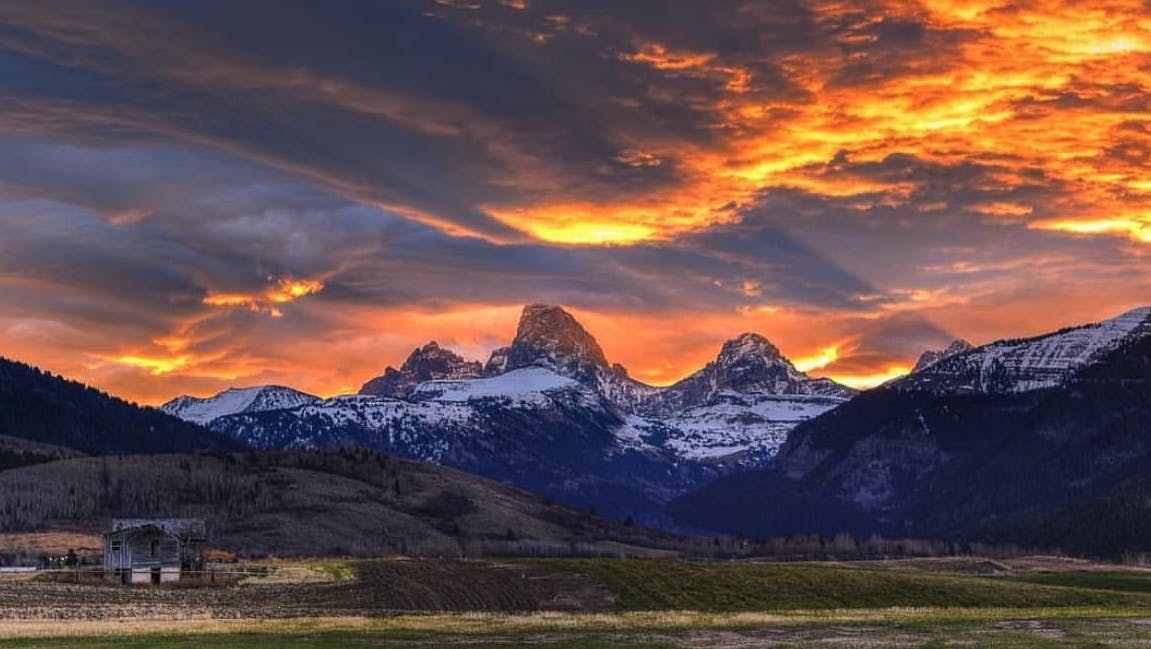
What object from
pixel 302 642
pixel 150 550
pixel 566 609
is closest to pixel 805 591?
pixel 566 609

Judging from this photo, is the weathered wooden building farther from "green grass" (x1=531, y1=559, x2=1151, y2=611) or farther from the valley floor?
"green grass" (x1=531, y1=559, x2=1151, y2=611)

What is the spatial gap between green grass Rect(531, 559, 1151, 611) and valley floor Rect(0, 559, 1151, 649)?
0.29 m

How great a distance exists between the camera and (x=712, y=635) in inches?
3607

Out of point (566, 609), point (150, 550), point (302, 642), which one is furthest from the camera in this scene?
point (150, 550)

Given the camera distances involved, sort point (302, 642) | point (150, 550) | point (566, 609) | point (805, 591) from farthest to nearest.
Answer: point (150, 550)
point (805, 591)
point (566, 609)
point (302, 642)

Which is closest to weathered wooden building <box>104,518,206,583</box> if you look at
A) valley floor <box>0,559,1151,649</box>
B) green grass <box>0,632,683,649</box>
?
valley floor <box>0,559,1151,649</box>

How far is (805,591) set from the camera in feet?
473

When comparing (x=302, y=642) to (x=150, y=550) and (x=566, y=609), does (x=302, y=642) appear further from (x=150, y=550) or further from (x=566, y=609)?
(x=150, y=550)

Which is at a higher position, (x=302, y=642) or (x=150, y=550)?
(x=150, y=550)

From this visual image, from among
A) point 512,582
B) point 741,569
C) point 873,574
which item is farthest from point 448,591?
point 873,574

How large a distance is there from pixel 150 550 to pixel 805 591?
85822 mm

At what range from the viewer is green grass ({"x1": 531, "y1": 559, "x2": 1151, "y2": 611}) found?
134 meters

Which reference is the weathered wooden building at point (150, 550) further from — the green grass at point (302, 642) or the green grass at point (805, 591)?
the green grass at point (302, 642)

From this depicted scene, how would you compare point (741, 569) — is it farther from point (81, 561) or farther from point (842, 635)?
point (81, 561)
